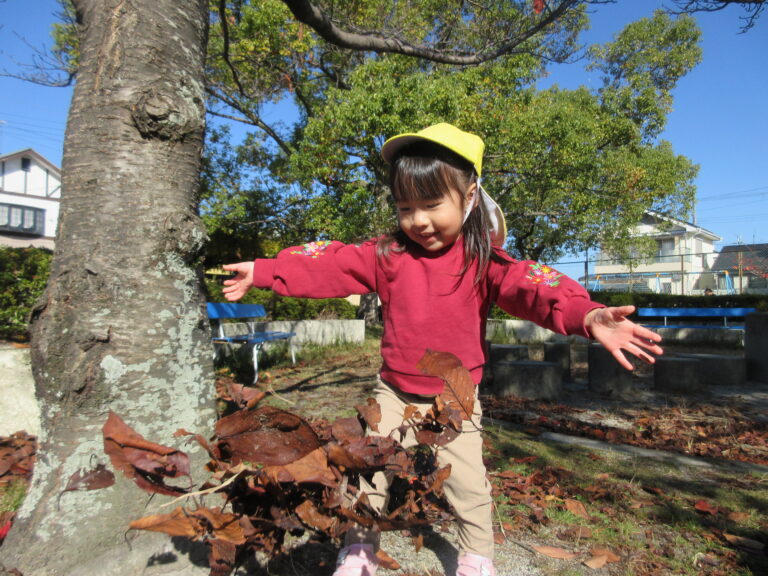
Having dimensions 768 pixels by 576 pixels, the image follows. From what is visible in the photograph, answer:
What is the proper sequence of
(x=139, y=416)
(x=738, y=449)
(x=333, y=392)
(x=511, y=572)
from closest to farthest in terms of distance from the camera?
(x=139, y=416)
(x=511, y=572)
(x=738, y=449)
(x=333, y=392)

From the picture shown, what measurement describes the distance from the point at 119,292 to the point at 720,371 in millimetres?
7396

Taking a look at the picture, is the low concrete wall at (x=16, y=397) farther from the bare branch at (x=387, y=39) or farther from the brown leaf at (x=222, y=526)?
the brown leaf at (x=222, y=526)

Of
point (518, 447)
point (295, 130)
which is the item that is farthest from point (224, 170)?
point (518, 447)

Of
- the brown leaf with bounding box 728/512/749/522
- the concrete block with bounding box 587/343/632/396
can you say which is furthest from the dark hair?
the concrete block with bounding box 587/343/632/396

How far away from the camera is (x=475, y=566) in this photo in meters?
1.81

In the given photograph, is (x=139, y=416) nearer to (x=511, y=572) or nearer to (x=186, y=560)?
(x=186, y=560)

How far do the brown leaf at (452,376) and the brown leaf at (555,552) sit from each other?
5.01ft

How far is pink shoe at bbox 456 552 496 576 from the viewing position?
5.92ft

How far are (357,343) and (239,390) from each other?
9.24 metres

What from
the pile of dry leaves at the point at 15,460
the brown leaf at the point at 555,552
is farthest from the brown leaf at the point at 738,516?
the pile of dry leaves at the point at 15,460

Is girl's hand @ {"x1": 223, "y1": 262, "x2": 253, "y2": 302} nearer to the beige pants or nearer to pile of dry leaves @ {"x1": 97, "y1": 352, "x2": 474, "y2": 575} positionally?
the beige pants

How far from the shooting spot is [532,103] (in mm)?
14758

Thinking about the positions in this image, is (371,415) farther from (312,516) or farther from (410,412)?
(312,516)

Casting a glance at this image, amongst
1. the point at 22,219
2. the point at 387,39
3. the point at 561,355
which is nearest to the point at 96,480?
the point at 387,39
